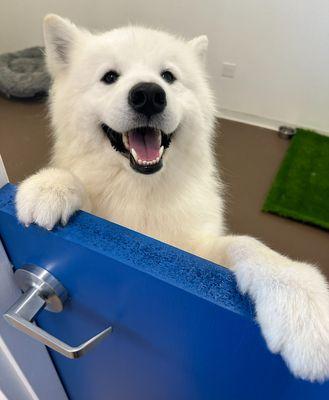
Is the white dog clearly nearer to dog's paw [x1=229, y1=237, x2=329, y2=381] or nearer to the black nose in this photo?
the black nose

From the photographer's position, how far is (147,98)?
1083 millimetres

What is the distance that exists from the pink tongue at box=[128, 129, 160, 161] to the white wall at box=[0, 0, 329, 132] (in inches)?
84.5

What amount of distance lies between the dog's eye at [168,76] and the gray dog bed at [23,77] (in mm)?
2039

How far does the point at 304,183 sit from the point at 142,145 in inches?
71.2

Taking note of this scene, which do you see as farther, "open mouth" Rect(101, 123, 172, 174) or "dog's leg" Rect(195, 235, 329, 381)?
"open mouth" Rect(101, 123, 172, 174)

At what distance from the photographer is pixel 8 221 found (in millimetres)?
655

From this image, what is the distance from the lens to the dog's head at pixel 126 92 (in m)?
1.12

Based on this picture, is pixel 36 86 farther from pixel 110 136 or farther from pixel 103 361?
pixel 103 361

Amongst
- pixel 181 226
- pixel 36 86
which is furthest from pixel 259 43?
pixel 181 226

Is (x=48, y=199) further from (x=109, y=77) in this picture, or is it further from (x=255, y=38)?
(x=255, y=38)

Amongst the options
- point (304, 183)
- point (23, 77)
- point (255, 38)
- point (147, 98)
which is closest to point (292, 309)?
point (147, 98)

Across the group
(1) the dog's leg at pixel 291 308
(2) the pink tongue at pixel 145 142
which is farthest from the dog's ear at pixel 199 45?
(1) the dog's leg at pixel 291 308

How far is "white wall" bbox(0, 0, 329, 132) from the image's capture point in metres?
2.77

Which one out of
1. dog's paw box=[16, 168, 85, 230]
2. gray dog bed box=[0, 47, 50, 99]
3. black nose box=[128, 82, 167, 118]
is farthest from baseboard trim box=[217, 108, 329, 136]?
dog's paw box=[16, 168, 85, 230]
